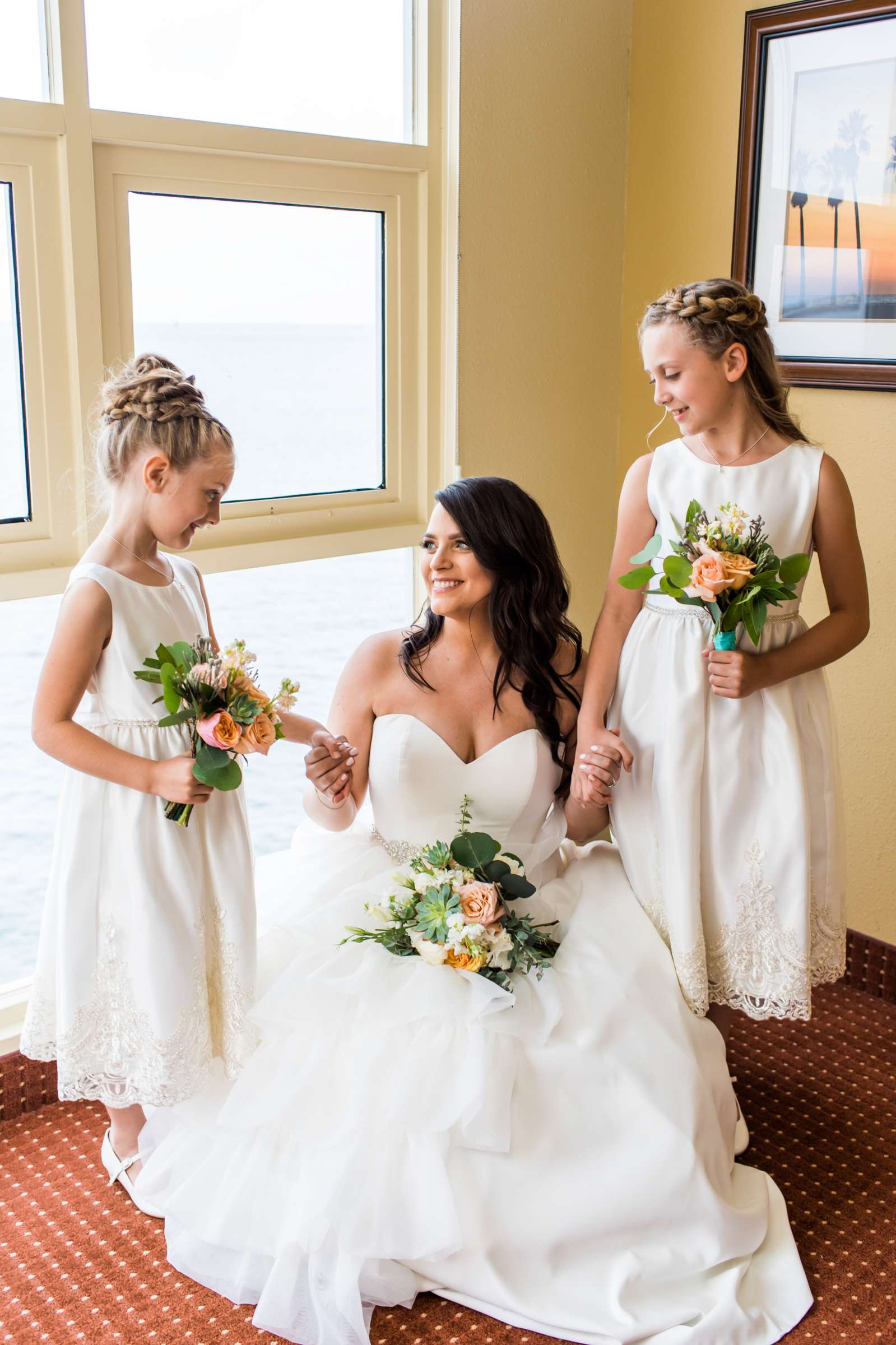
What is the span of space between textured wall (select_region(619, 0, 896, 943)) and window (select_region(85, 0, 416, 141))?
77cm

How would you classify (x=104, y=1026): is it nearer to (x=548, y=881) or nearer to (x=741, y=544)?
(x=548, y=881)

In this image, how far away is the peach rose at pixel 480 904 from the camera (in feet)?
6.93

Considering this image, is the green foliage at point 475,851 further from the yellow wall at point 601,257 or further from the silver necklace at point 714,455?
the yellow wall at point 601,257

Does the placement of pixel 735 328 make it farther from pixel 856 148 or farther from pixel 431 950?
pixel 431 950

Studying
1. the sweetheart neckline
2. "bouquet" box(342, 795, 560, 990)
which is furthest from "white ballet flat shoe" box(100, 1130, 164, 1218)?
the sweetheart neckline

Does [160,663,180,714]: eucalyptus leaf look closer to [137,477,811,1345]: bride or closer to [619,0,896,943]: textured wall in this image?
[137,477,811,1345]: bride

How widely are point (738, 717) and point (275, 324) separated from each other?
1.45 metres

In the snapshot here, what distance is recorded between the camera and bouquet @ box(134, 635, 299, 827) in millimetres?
1921

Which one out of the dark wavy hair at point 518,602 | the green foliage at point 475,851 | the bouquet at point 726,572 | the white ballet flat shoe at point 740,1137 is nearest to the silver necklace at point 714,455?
the bouquet at point 726,572

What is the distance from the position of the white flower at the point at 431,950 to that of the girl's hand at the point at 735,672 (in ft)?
2.18

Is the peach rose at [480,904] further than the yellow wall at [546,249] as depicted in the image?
No

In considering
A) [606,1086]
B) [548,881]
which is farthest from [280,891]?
[606,1086]

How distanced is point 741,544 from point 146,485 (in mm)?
1022

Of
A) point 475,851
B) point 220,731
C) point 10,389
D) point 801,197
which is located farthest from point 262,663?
point 801,197
